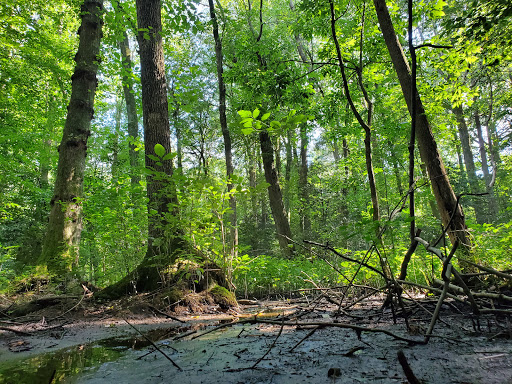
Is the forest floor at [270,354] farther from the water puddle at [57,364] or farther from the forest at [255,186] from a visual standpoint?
the forest at [255,186]

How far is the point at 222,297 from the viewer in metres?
4.84

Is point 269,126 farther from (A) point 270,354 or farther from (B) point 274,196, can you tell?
(B) point 274,196

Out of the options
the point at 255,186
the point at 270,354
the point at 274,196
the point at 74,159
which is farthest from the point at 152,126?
the point at 274,196

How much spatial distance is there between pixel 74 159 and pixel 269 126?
5477 millimetres

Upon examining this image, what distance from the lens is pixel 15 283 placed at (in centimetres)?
477

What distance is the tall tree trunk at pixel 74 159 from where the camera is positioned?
17.1 feet

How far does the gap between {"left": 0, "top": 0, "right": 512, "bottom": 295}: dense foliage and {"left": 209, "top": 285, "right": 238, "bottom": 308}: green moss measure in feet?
1.39

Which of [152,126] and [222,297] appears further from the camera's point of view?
[152,126]

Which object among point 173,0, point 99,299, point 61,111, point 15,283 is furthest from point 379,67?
point 61,111

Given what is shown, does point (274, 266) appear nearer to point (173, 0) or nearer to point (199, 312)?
point (199, 312)

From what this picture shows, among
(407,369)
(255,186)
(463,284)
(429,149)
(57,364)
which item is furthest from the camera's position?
(255,186)

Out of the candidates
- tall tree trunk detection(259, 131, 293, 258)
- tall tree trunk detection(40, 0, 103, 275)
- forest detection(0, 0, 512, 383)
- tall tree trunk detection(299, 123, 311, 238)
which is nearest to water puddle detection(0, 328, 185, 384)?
forest detection(0, 0, 512, 383)

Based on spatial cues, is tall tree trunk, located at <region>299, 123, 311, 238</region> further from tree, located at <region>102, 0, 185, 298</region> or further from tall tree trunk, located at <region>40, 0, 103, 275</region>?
tall tree trunk, located at <region>40, 0, 103, 275</region>

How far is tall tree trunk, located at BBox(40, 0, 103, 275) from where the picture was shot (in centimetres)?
521
